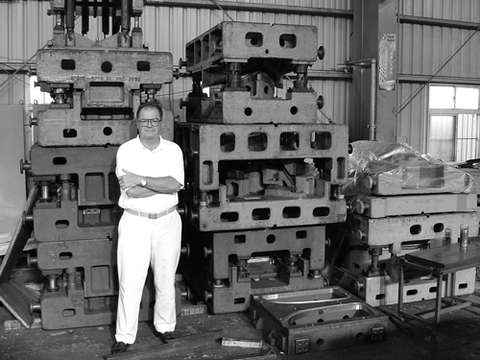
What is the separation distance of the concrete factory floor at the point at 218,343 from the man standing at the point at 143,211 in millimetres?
360

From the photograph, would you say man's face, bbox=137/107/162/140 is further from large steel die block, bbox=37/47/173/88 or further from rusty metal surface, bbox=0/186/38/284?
rusty metal surface, bbox=0/186/38/284

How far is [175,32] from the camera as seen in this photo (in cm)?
836

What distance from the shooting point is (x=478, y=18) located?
34.0ft

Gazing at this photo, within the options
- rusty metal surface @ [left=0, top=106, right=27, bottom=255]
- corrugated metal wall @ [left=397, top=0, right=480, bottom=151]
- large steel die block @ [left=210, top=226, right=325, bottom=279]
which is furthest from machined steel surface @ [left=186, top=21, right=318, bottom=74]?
corrugated metal wall @ [left=397, top=0, right=480, bottom=151]

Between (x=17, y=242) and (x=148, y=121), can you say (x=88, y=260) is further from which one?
(x=148, y=121)

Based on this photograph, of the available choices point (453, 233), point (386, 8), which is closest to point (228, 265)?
point (453, 233)

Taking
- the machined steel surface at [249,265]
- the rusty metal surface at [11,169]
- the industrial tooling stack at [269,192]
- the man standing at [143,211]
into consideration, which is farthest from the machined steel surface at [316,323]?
the rusty metal surface at [11,169]

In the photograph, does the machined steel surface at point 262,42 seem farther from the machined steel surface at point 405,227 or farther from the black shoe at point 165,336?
the black shoe at point 165,336

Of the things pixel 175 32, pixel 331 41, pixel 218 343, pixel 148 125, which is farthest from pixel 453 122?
pixel 148 125

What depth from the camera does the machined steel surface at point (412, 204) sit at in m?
4.55

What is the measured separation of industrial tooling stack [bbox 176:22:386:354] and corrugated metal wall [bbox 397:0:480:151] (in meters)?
5.44

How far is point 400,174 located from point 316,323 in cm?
152

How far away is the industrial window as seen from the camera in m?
10.3

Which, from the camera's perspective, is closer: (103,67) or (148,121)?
(148,121)
